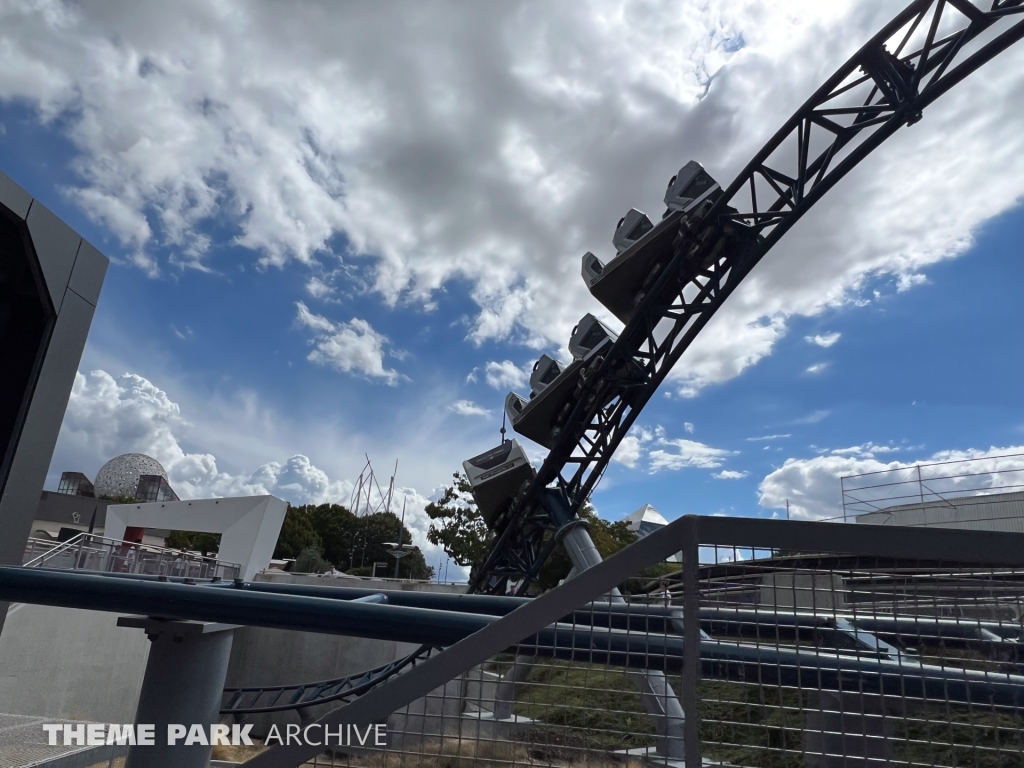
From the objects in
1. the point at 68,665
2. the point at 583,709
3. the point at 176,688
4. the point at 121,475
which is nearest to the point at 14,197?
the point at 176,688

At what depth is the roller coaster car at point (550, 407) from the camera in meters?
10.8

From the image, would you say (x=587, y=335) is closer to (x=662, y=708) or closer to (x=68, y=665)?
(x=662, y=708)

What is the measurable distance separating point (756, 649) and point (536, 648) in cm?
66

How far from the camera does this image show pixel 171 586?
9.05ft

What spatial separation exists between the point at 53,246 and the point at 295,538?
160 ft

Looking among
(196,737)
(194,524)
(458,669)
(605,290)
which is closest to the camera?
(458,669)

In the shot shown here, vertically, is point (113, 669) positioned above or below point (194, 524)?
below

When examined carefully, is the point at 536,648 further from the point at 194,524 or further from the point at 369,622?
the point at 194,524

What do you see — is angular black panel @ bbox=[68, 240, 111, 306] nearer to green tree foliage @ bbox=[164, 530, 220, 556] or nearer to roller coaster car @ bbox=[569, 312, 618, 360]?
roller coaster car @ bbox=[569, 312, 618, 360]

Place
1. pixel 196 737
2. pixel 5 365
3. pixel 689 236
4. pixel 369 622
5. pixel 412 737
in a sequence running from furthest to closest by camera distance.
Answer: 1. pixel 689 236
2. pixel 5 365
3. pixel 196 737
4. pixel 369 622
5. pixel 412 737

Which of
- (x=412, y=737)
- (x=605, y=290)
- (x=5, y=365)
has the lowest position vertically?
(x=412, y=737)

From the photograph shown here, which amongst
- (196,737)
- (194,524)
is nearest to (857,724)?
(196,737)

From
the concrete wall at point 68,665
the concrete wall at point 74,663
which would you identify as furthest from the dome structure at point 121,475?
the concrete wall at point 68,665

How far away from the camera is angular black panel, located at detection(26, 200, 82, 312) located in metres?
6.83
